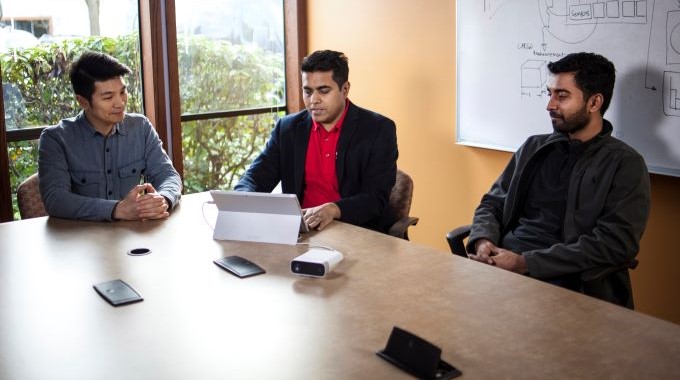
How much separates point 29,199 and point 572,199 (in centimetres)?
226

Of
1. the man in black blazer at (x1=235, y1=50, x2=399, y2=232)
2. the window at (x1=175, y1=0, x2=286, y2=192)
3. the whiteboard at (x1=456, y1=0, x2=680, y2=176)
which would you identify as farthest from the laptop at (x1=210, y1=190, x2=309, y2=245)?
the window at (x1=175, y1=0, x2=286, y2=192)

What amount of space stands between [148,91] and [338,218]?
1930 millimetres

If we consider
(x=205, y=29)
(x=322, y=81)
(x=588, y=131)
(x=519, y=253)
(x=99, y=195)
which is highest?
(x=205, y=29)

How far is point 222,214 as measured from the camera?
2643mm

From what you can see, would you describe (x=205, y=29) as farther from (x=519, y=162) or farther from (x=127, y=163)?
(x=519, y=162)

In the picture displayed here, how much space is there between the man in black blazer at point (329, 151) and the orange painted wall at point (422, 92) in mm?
772

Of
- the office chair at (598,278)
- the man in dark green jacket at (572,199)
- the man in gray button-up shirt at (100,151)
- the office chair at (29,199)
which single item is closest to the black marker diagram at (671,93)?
the man in dark green jacket at (572,199)

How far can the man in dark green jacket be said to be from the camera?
2650mm

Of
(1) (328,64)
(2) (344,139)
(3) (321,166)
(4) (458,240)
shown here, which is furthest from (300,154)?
(4) (458,240)

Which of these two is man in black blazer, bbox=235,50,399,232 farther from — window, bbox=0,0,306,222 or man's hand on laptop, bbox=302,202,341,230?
window, bbox=0,0,306,222

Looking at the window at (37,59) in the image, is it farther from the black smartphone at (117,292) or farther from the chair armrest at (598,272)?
the chair armrest at (598,272)

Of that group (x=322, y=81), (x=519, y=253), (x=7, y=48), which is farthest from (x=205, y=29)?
(x=519, y=253)

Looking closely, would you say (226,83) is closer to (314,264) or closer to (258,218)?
(258,218)

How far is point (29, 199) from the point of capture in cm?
321
